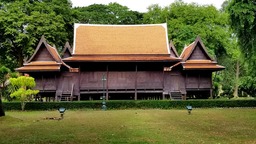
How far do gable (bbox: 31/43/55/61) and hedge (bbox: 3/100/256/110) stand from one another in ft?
21.7

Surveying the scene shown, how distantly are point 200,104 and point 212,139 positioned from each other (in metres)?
16.3

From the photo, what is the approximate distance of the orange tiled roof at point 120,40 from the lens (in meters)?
31.7

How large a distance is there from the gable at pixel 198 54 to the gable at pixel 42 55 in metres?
13.1

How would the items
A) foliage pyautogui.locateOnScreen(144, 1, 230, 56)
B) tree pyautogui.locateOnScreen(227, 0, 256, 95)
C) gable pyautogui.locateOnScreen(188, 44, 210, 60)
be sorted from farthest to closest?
foliage pyautogui.locateOnScreen(144, 1, 230, 56), gable pyautogui.locateOnScreen(188, 44, 210, 60), tree pyautogui.locateOnScreen(227, 0, 256, 95)

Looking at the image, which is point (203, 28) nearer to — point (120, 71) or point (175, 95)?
point (175, 95)

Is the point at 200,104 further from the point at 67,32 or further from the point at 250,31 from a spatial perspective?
the point at 67,32

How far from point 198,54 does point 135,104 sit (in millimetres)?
9342

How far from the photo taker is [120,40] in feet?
109

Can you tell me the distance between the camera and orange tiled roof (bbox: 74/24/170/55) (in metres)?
31.7

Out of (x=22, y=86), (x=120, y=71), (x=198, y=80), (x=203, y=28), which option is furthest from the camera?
(x=203, y=28)

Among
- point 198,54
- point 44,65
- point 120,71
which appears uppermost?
point 198,54

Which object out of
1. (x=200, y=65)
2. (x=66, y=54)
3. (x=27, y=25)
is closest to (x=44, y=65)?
(x=66, y=54)

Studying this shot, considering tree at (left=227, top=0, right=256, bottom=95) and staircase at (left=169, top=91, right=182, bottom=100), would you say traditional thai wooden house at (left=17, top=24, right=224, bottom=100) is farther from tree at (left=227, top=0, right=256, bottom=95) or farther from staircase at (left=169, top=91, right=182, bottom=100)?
tree at (left=227, top=0, right=256, bottom=95)

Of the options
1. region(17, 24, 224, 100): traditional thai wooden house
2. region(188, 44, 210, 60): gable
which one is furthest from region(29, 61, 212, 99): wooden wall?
region(188, 44, 210, 60): gable
